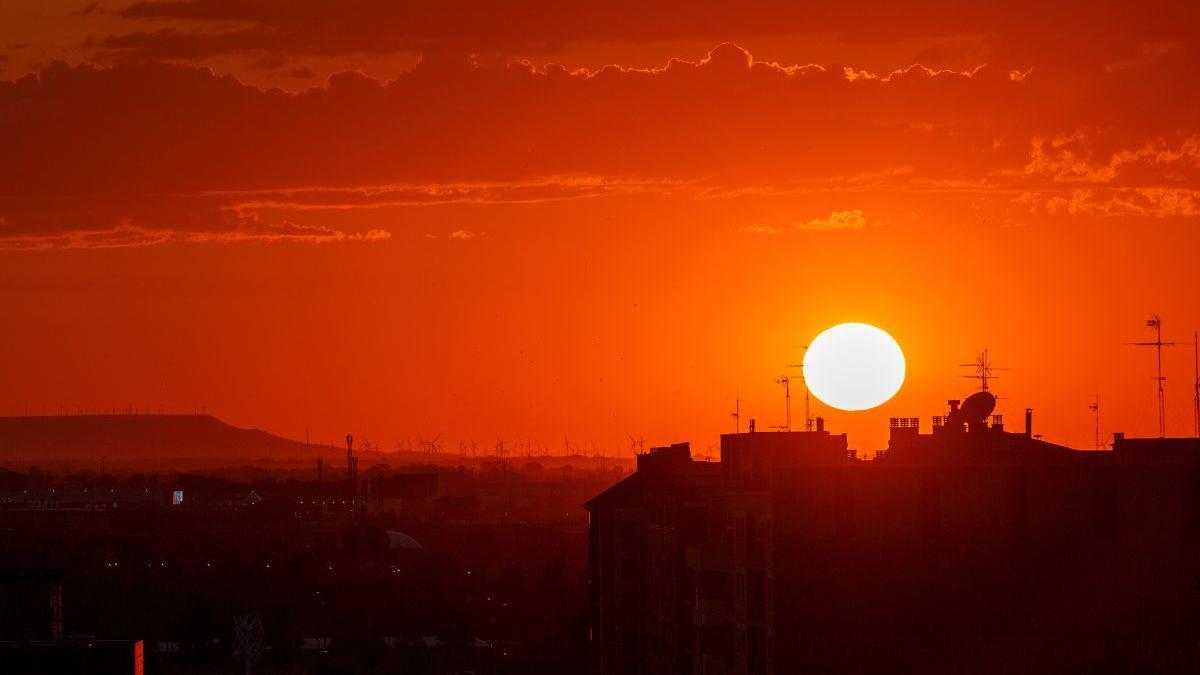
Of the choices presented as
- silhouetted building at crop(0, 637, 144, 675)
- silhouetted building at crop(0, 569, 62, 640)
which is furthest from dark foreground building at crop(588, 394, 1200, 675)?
silhouetted building at crop(0, 569, 62, 640)

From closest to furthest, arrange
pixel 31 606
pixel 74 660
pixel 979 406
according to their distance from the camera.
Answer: pixel 74 660
pixel 31 606
pixel 979 406

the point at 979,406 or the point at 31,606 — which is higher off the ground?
the point at 979,406

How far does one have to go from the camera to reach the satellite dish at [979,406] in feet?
186

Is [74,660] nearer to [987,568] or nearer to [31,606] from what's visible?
[987,568]

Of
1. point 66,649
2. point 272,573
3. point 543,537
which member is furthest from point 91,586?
point 66,649

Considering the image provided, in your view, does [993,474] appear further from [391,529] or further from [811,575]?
[391,529]

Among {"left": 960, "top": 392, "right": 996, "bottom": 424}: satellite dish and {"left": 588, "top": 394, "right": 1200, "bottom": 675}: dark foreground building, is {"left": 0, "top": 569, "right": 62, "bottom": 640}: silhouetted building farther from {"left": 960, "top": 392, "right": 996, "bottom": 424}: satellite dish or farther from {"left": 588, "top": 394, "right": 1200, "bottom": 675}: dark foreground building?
{"left": 960, "top": 392, "right": 996, "bottom": 424}: satellite dish

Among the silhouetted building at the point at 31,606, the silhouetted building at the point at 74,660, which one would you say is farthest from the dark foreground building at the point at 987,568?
the silhouetted building at the point at 31,606

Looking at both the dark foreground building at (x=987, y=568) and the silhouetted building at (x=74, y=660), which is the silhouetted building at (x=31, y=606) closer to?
the silhouetted building at (x=74, y=660)

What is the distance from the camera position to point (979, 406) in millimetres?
56594

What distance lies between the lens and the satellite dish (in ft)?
186

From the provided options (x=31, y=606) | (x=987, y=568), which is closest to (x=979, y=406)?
(x=987, y=568)

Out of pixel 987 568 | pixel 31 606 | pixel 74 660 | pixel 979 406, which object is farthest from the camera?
pixel 979 406

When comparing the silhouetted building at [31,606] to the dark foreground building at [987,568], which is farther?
the silhouetted building at [31,606]
